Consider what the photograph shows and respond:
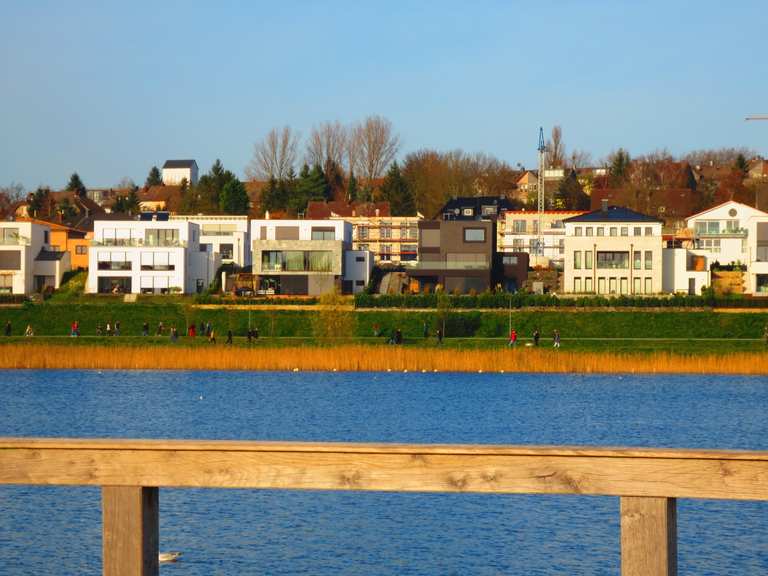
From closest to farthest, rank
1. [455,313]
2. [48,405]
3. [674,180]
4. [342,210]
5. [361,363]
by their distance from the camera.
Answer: [48,405] → [361,363] → [455,313] → [342,210] → [674,180]

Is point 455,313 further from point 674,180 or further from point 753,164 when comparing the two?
point 753,164

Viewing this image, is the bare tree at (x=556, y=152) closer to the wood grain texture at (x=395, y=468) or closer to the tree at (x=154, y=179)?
the tree at (x=154, y=179)

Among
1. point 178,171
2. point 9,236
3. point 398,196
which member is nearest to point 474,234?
point 9,236

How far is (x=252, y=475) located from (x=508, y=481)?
4.56ft

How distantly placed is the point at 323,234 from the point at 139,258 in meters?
13.3

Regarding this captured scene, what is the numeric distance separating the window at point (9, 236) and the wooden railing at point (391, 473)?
83625 millimetres

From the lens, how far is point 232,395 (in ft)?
149

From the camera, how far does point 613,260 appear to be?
81.4 metres

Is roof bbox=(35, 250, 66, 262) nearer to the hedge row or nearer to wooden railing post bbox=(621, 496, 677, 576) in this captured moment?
the hedge row

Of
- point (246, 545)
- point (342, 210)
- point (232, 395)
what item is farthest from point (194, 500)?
point (342, 210)

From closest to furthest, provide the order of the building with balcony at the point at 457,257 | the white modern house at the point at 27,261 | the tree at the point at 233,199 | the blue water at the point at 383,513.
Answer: the blue water at the point at 383,513
the building with balcony at the point at 457,257
the white modern house at the point at 27,261
the tree at the point at 233,199

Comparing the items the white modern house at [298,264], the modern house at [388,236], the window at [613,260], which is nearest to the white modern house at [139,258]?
the white modern house at [298,264]

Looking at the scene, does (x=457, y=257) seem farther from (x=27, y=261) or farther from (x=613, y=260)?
(x=27, y=261)

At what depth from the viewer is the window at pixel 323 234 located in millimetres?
87125
